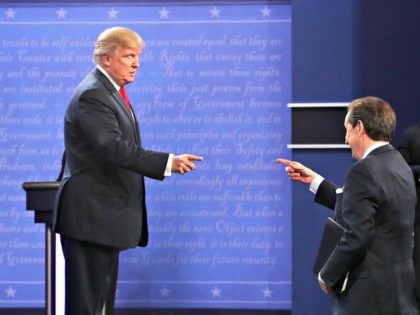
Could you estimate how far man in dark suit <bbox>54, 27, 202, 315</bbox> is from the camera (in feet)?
11.2

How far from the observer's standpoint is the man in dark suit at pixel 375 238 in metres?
2.92

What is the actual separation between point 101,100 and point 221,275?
6.45 feet

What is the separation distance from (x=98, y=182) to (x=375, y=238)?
3.95 feet

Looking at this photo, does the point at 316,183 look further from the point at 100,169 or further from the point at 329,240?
the point at 100,169

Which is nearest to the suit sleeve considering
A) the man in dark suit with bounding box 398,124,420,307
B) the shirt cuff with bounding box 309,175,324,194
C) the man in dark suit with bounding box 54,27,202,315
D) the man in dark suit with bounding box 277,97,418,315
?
the man in dark suit with bounding box 277,97,418,315

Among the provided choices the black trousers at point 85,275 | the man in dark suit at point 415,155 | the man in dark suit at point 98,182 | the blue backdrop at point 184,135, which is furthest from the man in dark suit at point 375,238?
the blue backdrop at point 184,135

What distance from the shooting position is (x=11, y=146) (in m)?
5.13

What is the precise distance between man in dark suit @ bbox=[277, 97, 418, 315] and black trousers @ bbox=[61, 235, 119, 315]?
968 millimetres

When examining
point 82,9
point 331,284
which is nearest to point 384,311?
point 331,284

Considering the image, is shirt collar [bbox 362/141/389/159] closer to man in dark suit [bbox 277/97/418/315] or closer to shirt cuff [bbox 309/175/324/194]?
man in dark suit [bbox 277/97/418/315]

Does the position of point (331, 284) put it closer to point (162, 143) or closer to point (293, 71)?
point (293, 71)

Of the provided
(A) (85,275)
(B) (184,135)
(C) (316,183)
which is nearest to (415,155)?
(C) (316,183)

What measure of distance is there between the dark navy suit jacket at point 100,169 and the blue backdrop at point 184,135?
156 cm

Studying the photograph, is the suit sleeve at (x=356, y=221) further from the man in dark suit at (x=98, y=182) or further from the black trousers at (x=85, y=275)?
the black trousers at (x=85, y=275)
